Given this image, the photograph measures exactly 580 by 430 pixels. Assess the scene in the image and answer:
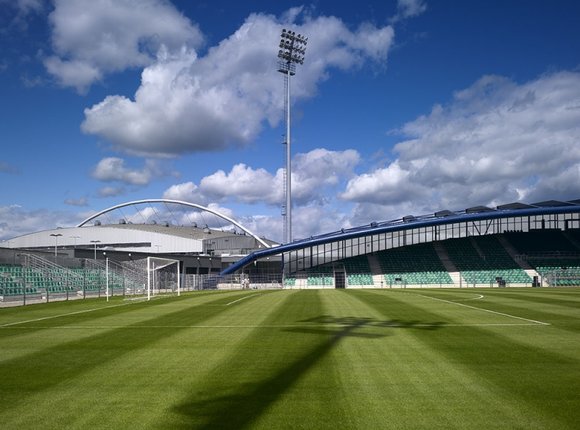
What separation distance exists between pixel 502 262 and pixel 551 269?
19.4 feet

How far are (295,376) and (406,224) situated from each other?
2310 inches

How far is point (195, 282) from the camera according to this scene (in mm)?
58125

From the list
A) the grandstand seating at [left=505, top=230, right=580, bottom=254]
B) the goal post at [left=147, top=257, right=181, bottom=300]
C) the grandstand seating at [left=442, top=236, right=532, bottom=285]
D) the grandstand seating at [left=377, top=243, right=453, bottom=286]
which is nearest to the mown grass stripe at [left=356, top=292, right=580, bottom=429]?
the goal post at [left=147, top=257, right=181, bottom=300]

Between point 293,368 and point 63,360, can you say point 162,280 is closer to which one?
point 63,360

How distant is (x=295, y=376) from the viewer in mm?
8961

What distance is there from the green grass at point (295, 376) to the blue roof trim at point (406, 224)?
49.9 m

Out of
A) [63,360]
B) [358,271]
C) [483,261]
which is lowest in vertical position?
[358,271]

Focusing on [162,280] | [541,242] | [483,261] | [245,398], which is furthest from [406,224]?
[245,398]

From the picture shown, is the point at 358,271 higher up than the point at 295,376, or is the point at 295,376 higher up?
the point at 295,376

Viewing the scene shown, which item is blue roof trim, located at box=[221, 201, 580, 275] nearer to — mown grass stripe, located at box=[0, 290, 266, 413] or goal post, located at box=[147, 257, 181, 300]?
goal post, located at box=[147, 257, 181, 300]

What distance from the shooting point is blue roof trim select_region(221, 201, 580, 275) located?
6450cm

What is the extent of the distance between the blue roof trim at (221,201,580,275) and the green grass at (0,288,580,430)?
49853 millimetres

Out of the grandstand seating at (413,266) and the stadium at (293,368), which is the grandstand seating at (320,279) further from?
the stadium at (293,368)

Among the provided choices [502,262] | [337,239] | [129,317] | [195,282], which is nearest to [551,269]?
[502,262]
